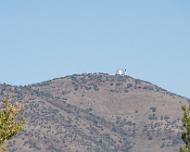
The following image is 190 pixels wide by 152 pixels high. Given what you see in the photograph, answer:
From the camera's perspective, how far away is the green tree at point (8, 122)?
43.4m

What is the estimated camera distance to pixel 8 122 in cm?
4372

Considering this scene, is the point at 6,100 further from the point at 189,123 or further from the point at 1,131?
the point at 189,123

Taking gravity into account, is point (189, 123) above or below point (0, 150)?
above

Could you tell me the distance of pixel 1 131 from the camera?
4328cm

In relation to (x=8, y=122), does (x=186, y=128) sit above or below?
above

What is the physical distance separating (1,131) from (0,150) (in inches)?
44.5

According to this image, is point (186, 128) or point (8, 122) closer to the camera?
point (8, 122)

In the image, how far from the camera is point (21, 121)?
1725 inches

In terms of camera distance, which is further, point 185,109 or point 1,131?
point 185,109

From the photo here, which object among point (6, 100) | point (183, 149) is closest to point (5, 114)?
point (6, 100)

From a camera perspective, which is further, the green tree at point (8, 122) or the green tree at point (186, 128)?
the green tree at point (186, 128)

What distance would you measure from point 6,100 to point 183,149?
16.0m

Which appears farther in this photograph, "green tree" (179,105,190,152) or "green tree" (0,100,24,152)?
"green tree" (179,105,190,152)

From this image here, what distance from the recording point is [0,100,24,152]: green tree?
43375 millimetres
